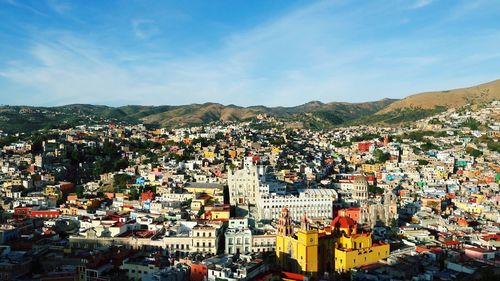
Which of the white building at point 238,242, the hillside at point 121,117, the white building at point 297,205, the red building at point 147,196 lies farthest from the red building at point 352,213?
the hillside at point 121,117

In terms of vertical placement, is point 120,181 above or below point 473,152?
below

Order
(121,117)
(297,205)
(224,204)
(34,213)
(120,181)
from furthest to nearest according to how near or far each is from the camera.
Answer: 1. (121,117)
2. (120,181)
3. (224,204)
4. (34,213)
5. (297,205)

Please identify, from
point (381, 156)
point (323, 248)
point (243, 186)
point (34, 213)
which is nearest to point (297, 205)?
point (243, 186)

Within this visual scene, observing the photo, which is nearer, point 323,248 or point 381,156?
point 323,248

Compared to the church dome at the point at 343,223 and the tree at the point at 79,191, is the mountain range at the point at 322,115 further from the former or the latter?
the church dome at the point at 343,223

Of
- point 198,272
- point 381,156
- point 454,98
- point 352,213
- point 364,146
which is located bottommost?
point 198,272

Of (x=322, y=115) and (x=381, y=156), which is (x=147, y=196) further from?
(x=322, y=115)

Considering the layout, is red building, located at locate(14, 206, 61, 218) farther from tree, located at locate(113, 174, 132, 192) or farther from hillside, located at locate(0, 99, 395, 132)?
hillside, located at locate(0, 99, 395, 132)
